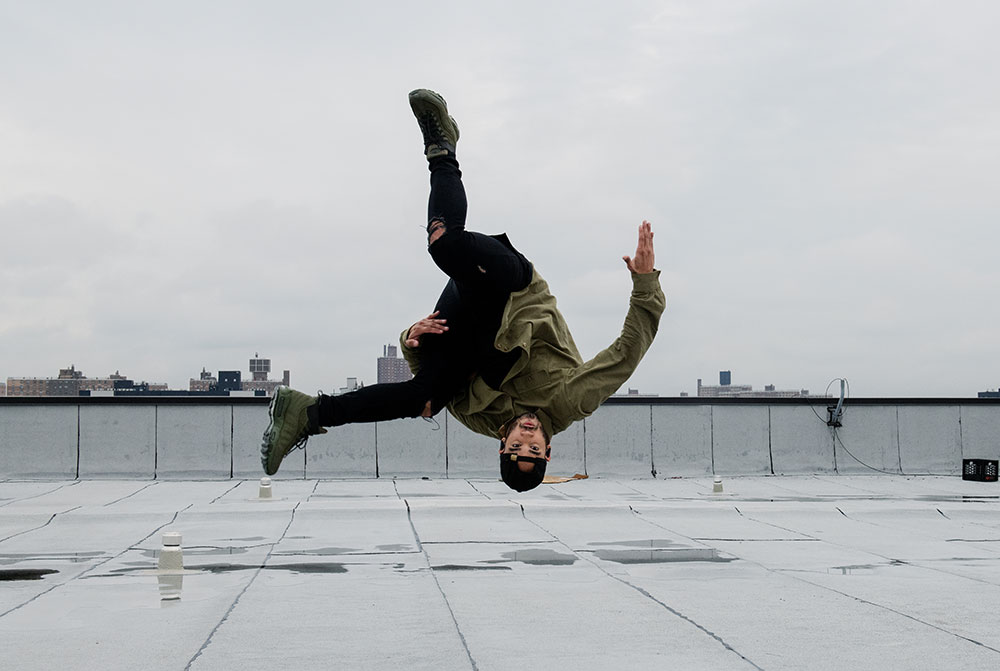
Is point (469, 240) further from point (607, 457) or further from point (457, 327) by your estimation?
point (607, 457)

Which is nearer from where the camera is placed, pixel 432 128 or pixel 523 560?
pixel 432 128

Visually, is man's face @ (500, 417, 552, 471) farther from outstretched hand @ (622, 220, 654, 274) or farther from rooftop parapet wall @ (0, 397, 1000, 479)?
rooftop parapet wall @ (0, 397, 1000, 479)

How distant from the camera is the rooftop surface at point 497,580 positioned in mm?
6848

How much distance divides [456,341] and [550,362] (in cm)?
59

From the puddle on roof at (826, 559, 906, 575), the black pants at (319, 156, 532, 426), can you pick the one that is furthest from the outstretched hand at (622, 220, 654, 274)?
the puddle on roof at (826, 559, 906, 575)

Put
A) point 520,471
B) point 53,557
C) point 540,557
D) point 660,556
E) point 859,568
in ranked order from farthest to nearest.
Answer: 1. point 660,556
2. point 540,557
3. point 53,557
4. point 859,568
5. point 520,471

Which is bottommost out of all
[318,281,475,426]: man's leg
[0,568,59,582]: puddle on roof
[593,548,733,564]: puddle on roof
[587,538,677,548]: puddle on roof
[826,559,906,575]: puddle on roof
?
[826,559,906,575]: puddle on roof

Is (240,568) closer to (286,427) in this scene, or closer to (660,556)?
(660,556)

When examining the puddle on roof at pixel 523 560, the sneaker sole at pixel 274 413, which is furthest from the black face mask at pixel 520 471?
the puddle on roof at pixel 523 560

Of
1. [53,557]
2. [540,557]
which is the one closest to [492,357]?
[540,557]

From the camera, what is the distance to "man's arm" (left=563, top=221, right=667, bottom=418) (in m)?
5.46

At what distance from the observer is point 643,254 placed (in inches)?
216

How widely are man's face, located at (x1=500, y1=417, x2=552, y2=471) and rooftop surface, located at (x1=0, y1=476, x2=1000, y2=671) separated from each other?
5.66 feet

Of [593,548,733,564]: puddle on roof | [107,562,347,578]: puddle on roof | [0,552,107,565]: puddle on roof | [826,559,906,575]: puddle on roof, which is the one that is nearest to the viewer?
[107,562,347,578]: puddle on roof
